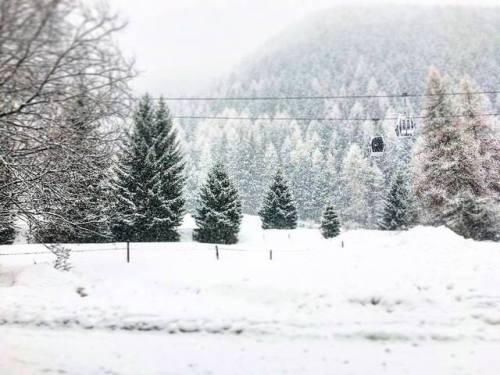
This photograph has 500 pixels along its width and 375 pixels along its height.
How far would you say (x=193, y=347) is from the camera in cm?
857

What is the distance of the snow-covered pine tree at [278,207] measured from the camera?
4953cm

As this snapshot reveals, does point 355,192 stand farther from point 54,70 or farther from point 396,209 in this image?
point 54,70

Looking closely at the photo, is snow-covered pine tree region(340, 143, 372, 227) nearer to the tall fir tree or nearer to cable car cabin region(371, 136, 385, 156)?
the tall fir tree

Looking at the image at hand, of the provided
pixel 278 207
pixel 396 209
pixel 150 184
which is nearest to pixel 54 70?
pixel 150 184

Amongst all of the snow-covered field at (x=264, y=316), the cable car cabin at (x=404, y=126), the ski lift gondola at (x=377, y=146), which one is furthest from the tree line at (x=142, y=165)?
the ski lift gondola at (x=377, y=146)

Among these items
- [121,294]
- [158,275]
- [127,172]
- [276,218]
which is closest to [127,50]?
[121,294]

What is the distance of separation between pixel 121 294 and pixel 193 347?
4.13 m

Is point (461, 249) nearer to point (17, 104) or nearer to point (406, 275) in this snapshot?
point (406, 275)

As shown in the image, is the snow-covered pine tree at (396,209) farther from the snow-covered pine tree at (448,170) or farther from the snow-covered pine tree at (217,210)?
the snow-covered pine tree at (217,210)

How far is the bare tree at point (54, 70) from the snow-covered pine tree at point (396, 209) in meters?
42.8

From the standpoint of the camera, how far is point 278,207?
164 ft

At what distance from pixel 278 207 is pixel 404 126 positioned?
26.6 metres

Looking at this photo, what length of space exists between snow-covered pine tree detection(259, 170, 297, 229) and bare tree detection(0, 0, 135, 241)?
4020 cm

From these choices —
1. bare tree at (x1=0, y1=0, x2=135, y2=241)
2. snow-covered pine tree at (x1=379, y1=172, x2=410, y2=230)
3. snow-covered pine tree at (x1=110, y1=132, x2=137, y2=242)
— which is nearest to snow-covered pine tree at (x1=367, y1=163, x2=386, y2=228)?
snow-covered pine tree at (x1=379, y1=172, x2=410, y2=230)
